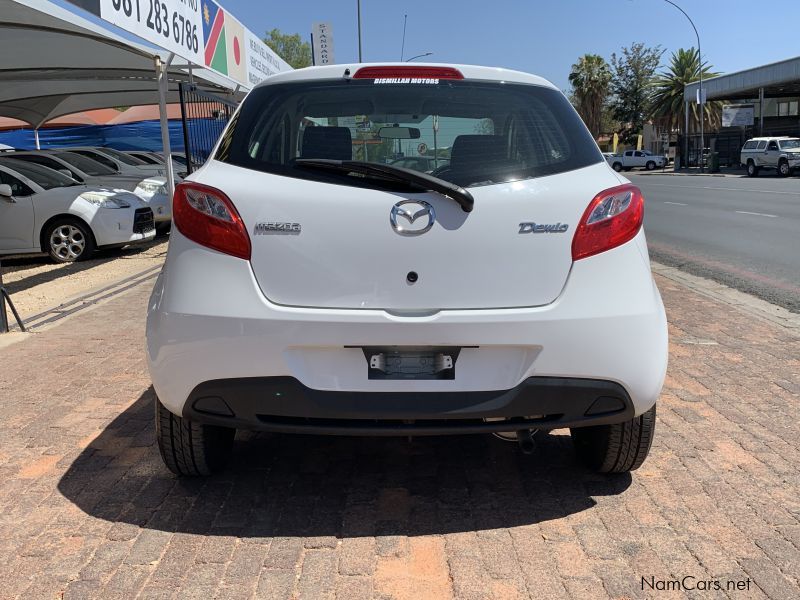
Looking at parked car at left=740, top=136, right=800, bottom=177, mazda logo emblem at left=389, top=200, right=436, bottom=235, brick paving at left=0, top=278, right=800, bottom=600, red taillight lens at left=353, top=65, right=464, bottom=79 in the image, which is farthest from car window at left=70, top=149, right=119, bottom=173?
parked car at left=740, top=136, right=800, bottom=177

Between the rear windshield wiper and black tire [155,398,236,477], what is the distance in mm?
1166

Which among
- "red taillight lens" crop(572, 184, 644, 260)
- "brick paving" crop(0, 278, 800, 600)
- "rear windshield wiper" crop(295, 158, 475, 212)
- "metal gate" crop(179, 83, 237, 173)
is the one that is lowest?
"brick paving" crop(0, 278, 800, 600)

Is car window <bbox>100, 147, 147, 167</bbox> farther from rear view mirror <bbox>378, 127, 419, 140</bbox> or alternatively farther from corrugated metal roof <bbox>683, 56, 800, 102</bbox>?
corrugated metal roof <bbox>683, 56, 800, 102</bbox>

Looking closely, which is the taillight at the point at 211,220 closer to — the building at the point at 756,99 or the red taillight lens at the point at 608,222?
the red taillight lens at the point at 608,222

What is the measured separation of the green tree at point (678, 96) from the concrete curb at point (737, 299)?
56362 millimetres

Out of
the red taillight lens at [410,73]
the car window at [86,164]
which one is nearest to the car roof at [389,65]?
the red taillight lens at [410,73]

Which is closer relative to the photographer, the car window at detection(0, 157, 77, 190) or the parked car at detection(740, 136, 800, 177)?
the car window at detection(0, 157, 77, 190)

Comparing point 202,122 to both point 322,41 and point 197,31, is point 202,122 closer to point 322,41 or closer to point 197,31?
point 197,31

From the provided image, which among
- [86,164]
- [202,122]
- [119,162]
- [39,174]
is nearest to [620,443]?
[39,174]

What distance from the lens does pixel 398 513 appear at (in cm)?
301

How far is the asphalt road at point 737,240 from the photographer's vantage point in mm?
8492

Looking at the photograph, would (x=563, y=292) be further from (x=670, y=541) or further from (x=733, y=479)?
(x=733, y=479)

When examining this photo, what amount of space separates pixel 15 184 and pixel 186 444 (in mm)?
9732

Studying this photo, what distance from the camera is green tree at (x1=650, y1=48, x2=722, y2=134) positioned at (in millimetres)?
60444
